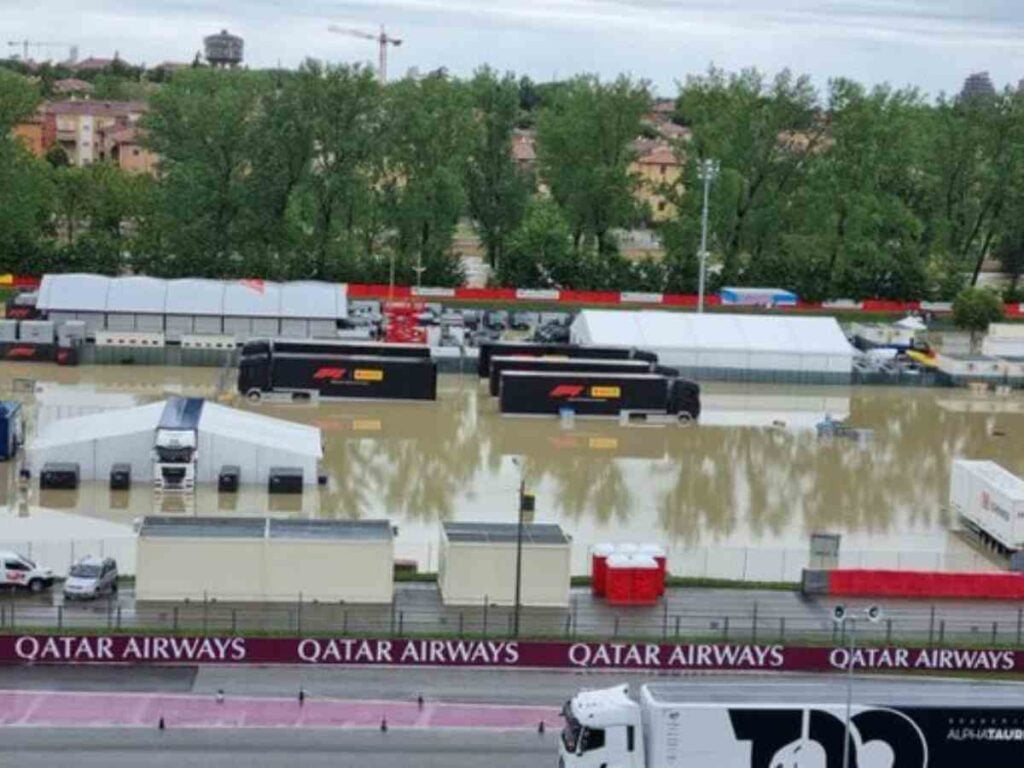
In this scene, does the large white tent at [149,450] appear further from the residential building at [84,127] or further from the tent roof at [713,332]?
the residential building at [84,127]

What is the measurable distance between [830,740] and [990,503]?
13.6 metres

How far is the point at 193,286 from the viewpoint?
147ft

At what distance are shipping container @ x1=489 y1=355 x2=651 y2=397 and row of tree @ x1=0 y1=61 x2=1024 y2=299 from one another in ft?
53.0

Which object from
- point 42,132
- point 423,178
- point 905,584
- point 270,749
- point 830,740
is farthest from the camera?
point 42,132

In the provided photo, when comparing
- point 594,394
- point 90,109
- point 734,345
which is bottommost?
point 594,394

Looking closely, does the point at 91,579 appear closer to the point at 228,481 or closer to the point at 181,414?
the point at 228,481

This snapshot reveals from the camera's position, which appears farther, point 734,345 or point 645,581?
point 734,345

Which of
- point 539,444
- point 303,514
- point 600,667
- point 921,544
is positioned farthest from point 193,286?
point 600,667

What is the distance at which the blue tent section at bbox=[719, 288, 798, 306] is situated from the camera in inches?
2152

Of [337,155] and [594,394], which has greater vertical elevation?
[337,155]

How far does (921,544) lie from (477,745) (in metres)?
12.4

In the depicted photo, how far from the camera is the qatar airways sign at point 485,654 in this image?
20.5m

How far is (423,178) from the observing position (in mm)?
56312

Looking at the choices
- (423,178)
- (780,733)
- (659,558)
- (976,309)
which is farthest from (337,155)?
(780,733)
